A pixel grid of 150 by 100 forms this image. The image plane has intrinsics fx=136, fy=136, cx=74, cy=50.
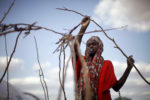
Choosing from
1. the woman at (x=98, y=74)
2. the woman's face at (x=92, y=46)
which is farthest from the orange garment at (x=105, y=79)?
the woman's face at (x=92, y=46)

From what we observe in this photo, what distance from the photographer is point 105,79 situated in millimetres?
1698

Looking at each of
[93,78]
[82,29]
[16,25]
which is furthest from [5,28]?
[93,78]

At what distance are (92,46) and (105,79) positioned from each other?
0.46 metres

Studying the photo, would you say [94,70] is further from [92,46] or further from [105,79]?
[92,46]

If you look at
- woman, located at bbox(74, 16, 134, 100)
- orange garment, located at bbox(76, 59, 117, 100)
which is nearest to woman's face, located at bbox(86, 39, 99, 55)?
woman, located at bbox(74, 16, 134, 100)

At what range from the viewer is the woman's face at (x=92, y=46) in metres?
1.83

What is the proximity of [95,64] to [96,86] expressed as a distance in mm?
283

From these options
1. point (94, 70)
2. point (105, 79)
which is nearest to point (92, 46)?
point (94, 70)

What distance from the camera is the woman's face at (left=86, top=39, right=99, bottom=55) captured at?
6.02 feet

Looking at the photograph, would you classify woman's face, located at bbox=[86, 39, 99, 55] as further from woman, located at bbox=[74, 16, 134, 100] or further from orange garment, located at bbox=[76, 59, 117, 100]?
orange garment, located at bbox=[76, 59, 117, 100]

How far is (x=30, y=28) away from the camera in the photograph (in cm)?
62

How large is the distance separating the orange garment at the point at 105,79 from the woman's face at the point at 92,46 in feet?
0.71

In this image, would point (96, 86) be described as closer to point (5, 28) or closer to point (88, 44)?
point (88, 44)

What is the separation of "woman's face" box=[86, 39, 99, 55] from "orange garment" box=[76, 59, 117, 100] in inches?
8.5
